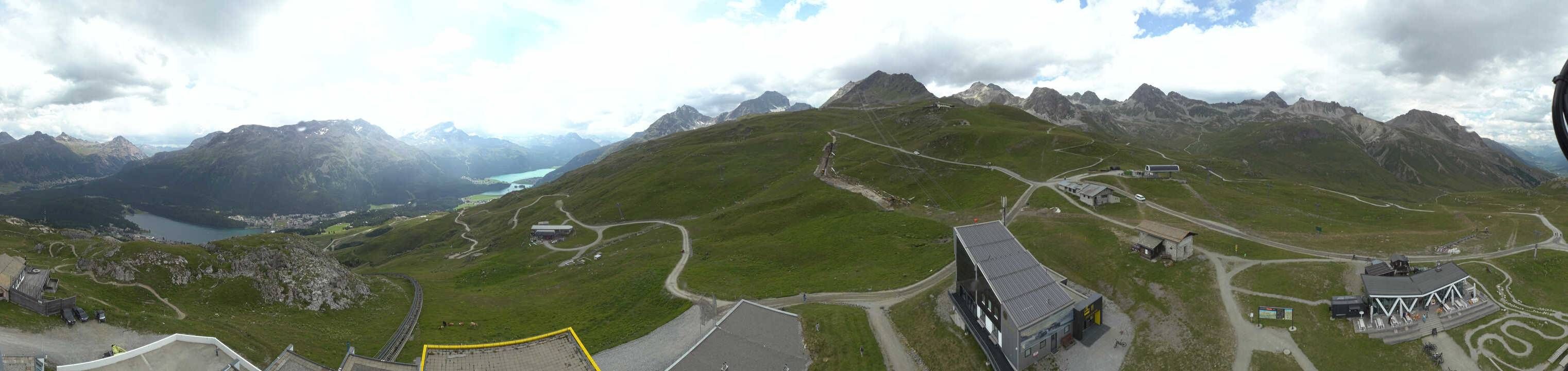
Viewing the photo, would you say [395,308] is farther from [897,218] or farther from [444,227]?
[444,227]

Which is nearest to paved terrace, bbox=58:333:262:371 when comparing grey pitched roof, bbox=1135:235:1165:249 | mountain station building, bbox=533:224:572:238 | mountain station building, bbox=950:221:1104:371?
mountain station building, bbox=950:221:1104:371

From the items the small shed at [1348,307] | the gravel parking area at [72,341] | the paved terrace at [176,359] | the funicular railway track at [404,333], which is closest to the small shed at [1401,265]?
the small shed at [1348,307]

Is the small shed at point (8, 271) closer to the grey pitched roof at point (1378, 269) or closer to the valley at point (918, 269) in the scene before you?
the valley at point (918, 269)

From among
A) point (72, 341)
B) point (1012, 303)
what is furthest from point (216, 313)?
point (1012, 303)

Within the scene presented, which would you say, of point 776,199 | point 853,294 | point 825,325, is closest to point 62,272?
point 825,325

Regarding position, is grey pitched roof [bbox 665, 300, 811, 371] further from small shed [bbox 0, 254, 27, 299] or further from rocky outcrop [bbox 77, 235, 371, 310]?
small shed [bbox 0, 254, 27, 299]
